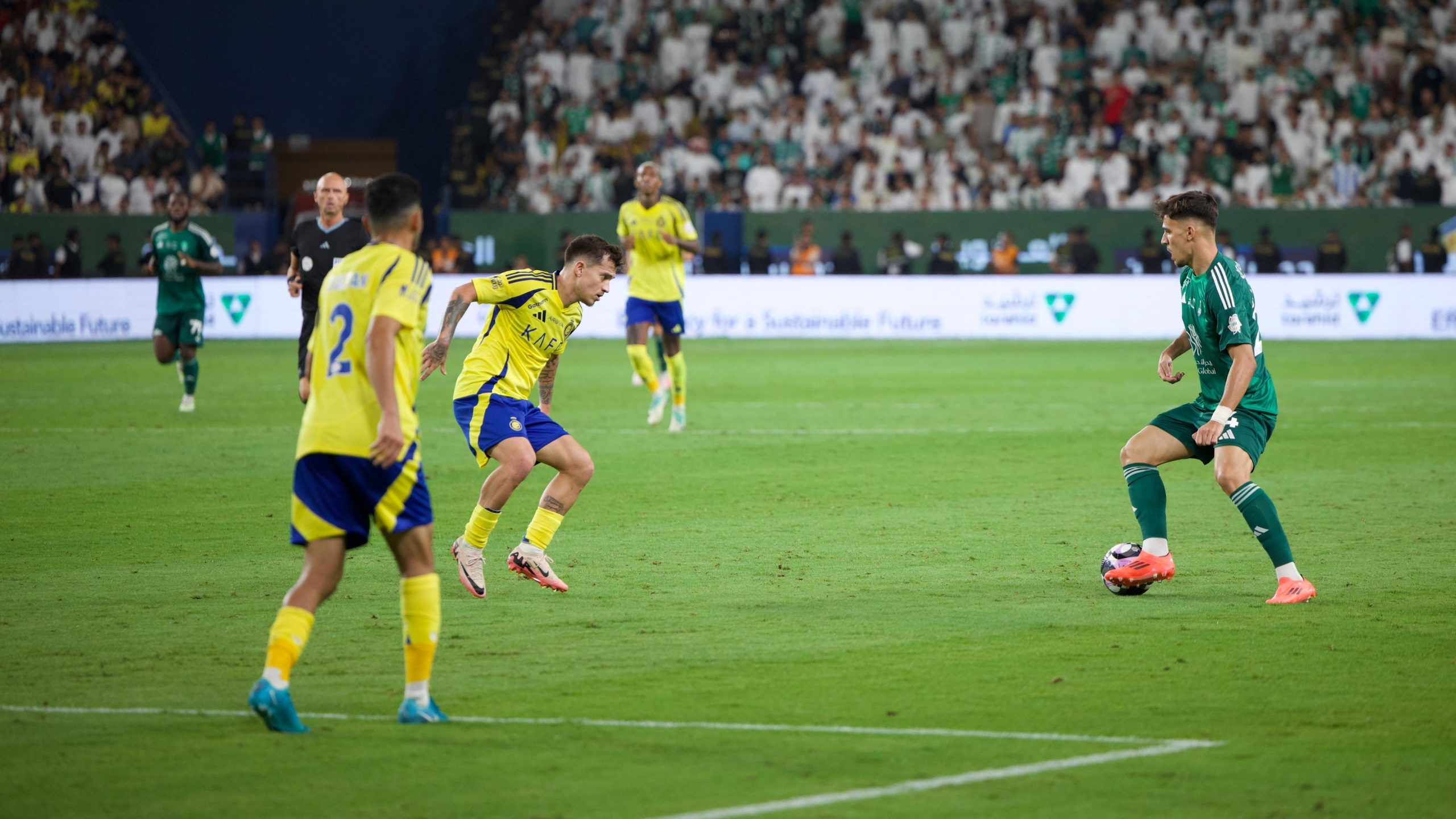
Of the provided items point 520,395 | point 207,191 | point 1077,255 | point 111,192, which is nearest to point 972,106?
point 1077,255

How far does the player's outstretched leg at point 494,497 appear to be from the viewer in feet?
26.3

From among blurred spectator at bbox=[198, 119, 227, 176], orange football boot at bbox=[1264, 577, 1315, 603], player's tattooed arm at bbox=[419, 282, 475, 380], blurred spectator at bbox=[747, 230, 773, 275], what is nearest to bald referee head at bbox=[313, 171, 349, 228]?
player's tattooed arm at bbox=[419, 282, 475, 380]

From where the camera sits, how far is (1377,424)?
Result: 51.3 ft

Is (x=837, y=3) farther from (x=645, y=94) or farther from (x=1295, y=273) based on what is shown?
(x=1295, y=273)

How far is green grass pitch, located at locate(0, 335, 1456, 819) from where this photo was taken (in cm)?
486

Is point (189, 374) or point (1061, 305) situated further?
point (1061, 305)

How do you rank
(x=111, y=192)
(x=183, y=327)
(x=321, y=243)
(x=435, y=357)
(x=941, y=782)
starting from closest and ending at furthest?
Answer: (x=941, y=782) → (x=435, y=357) → (x=321, y=243) → (x=183, y=327) → (x=111, y=192)

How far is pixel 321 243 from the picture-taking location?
13039 mm

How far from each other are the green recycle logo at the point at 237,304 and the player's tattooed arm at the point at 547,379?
1934 centimetres

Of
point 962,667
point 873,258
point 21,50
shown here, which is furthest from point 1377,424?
point 21,50

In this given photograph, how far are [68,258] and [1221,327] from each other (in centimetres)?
2625

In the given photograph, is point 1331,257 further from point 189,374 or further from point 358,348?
point 358,348

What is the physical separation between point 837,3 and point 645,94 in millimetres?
4845

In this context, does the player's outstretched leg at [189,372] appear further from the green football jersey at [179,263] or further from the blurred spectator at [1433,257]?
the blurred spectator at [1433,257]
